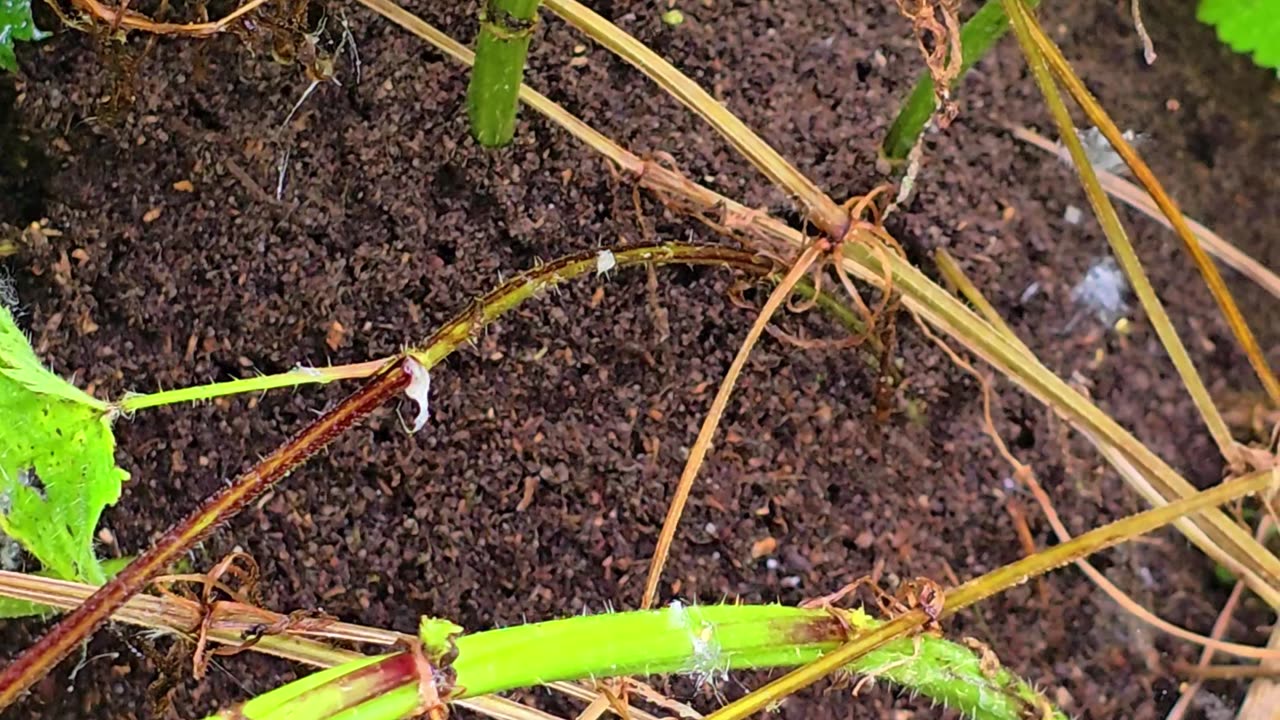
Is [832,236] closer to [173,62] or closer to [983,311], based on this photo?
[983,311]

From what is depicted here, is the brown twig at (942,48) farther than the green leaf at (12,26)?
No

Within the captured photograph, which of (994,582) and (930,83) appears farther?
(930,83)

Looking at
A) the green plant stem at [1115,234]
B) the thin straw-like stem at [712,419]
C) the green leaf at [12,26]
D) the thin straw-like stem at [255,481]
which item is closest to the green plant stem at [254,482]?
the thin straw-like stem at [255,481]

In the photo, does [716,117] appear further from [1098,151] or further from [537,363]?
[1098,151]

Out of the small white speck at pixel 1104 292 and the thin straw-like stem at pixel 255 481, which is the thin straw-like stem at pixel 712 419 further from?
the small white speck at pixel 1104 292

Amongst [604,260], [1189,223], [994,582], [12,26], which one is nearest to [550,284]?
[604,260]

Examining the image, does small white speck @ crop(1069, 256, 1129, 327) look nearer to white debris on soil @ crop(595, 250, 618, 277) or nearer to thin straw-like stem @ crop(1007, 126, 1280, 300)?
thin straw-like stem @ crop(1007, 126, 1280, 300)
